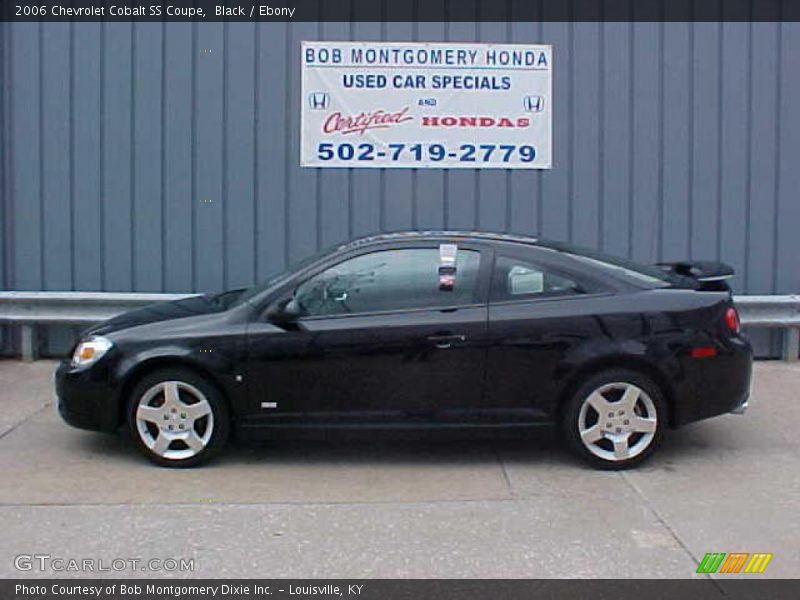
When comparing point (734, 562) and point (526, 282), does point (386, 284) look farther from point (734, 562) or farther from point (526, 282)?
point (734, 562)

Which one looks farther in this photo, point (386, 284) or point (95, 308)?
point (95, 308)

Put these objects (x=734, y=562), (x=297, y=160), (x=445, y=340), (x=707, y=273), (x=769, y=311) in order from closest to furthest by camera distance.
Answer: (x=734, y=562), (x=445, y=340), (x=707, y=273), (x=769, y=311), (x=297, y=160)

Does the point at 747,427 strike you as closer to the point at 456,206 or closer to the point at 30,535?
the point at 456,206

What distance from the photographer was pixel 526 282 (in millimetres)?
6039

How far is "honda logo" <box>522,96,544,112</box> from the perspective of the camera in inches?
356

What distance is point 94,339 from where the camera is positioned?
606 centimetres

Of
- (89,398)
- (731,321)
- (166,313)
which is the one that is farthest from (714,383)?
(89,398)

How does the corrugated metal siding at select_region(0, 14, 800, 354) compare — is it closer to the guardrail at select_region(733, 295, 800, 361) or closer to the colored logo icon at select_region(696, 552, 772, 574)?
the guardrail at select_region(733, 295, 800, 361)

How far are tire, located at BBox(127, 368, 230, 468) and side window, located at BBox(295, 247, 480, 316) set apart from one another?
82cm

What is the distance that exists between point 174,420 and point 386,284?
5.20 feet

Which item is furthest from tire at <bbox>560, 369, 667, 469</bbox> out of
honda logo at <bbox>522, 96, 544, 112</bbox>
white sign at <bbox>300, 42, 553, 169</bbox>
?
honda logo at <bbox>522, 96, 544, 112</bbox>

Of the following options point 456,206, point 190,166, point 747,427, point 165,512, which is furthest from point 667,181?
point 165,512

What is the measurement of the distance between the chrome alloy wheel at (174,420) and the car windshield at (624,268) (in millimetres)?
2478
